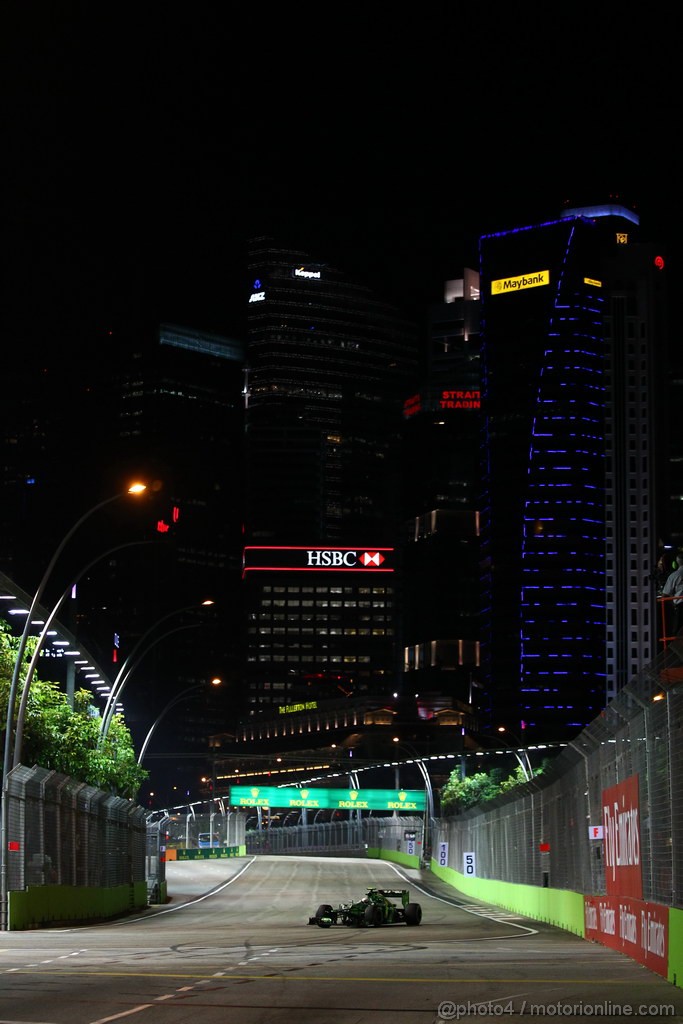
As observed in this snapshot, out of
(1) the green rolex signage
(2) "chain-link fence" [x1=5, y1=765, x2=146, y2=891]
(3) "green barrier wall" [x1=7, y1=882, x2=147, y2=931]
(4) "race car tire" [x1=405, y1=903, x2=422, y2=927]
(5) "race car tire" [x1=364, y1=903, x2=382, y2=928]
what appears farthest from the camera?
(1) the green rolex signage

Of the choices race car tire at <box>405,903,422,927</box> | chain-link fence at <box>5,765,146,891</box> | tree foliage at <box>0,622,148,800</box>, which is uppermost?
tree foliage at <box>0,622,148,800</box>

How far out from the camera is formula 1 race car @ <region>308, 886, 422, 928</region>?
37562mm

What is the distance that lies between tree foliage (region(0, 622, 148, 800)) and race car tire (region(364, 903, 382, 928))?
14.0m

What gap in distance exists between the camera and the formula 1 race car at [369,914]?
123 ft

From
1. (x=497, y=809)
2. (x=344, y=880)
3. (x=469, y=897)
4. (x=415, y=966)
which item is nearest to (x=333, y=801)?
(x=344, y=880)

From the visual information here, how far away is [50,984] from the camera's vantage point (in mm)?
17656

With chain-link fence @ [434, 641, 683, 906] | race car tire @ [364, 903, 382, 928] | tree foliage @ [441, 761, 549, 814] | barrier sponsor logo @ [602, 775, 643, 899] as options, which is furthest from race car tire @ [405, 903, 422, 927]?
tree foliage @ [441, 761, 549, 814]

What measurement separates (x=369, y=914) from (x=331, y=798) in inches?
4901

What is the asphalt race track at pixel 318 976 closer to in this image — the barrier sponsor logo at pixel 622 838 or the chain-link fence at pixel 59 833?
the barrier sponsor logo at pixel 622 838

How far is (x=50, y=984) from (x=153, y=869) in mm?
44925

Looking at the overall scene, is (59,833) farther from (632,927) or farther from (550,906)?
(632,927)

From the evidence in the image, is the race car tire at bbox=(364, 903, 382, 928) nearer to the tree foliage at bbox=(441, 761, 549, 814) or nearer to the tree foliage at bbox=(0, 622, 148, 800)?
the tree foliage at bbox=(0, 622, 148, 800)

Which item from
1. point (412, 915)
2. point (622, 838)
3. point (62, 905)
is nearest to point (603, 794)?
point (622, 838)

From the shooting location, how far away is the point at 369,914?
123 ft
